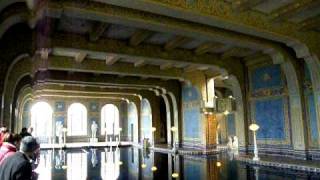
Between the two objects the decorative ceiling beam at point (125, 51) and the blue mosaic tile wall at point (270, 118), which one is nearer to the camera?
the decorative ceiling beam at point (125, 51)

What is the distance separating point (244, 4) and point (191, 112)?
34.9 feet

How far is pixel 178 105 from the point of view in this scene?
58.4 ft

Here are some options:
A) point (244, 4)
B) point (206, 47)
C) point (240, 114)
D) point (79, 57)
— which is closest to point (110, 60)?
point (79, 57)

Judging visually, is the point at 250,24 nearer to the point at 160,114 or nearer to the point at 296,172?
the point at 296,172

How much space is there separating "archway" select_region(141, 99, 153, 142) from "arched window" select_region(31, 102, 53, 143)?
7476 millimetres

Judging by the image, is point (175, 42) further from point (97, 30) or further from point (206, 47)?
point (97, 30)

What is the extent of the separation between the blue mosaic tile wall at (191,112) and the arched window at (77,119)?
11374 mm

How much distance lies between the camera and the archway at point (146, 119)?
20.9m

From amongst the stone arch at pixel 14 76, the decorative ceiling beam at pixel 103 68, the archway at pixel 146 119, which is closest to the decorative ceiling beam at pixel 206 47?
the decorative ceiling beam at pixel 103 68

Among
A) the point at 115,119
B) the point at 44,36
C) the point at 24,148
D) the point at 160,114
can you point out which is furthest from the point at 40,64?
the point at 115,119

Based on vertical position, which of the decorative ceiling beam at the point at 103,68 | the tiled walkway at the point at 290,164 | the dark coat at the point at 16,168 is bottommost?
the tiled walkway at the point at 290,164

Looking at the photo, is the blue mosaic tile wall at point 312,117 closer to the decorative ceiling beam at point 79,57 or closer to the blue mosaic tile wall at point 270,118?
the blue mosaic tile wall at point 270,118

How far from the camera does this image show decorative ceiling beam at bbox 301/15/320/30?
804cm

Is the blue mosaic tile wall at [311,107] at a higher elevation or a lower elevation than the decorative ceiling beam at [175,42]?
lower
